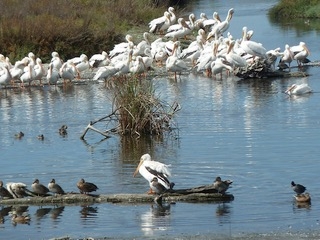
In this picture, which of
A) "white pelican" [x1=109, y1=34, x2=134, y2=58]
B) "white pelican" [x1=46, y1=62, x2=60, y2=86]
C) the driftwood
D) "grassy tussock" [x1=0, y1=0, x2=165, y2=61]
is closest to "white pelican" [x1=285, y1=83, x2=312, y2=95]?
"white pelican" [x1=46, y1=62, x2=60, y2=86]

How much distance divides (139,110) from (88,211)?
5.29m

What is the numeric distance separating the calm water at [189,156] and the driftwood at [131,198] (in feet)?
0.33

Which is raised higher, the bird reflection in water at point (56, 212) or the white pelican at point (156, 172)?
the white pelican at point (156, 172)

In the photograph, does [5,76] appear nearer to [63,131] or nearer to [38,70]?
[38,70]

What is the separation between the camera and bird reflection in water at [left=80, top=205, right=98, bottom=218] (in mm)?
12138

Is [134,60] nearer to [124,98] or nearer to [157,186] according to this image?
[124,98]

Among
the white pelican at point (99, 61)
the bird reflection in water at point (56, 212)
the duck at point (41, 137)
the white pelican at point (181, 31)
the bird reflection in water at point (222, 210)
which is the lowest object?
the bird reflection in water at point (222, 210)

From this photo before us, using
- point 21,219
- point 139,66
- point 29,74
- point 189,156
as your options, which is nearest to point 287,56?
point 139,66

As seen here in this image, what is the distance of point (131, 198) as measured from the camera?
41.0 feet

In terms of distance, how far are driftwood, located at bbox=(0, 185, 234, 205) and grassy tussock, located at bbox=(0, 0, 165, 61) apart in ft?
59.4

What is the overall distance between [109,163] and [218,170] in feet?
6.70

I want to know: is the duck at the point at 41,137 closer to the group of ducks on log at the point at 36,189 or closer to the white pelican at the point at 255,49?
the group of ducks on log at the point at 36,189

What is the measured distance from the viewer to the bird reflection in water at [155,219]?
11.3 m

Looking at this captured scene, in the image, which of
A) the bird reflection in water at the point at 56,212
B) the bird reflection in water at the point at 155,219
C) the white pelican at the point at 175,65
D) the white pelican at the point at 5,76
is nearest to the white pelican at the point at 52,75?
the white pelican at the point at 5,76
